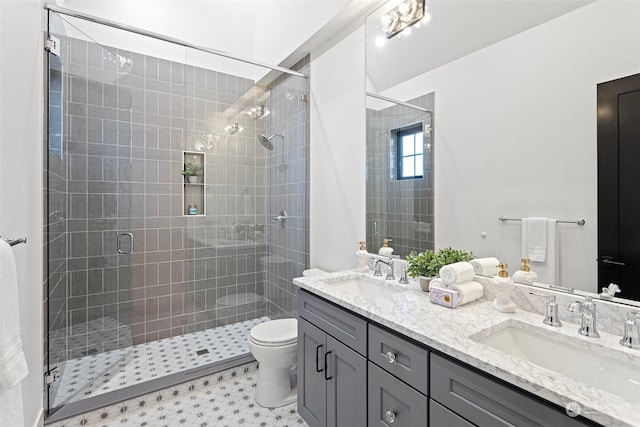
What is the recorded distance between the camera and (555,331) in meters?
1.07

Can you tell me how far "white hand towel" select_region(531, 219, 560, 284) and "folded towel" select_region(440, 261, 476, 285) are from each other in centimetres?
26

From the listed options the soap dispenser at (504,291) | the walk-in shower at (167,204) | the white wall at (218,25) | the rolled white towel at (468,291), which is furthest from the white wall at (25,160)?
the soap dispenser at (504,291)

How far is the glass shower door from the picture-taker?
6.75 feet

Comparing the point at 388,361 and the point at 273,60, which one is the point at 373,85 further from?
the point at 388,361

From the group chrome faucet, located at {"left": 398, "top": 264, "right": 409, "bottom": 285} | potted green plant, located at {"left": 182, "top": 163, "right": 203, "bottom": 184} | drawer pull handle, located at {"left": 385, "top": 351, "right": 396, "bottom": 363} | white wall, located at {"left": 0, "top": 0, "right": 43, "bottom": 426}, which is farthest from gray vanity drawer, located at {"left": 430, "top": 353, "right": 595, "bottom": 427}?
potted green plant, located at {"left": 182, "top": 163, "right": 203, "bottom": 184}

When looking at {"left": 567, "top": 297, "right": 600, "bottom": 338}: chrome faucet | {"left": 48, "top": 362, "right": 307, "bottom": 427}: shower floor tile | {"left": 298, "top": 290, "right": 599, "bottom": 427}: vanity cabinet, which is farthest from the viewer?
{"left": 48, "top": 362, "right": 307, "bottom": 427}: shower floor tile

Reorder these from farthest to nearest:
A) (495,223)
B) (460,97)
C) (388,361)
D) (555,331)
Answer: (460,97)
(495,223)
(388,361)
(555,331)

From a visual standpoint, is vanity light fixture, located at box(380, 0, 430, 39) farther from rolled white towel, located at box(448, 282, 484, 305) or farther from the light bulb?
rolled white towel, located at box(448, 282, 484, 305)

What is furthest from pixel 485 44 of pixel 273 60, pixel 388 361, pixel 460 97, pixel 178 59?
pixel 178 59

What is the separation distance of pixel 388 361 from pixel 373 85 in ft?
5.47

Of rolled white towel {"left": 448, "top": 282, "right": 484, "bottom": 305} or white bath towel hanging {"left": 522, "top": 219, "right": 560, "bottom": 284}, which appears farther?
rolled white towel {"left": 448, "top": 282, "right": 484, "bottom": 305}

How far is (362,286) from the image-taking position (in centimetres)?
191

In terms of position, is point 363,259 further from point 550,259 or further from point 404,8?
point 404,8

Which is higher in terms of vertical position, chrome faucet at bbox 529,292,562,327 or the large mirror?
the large mirror
